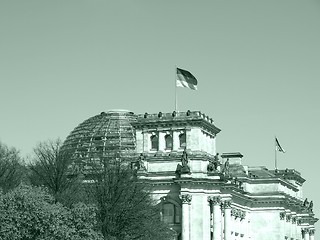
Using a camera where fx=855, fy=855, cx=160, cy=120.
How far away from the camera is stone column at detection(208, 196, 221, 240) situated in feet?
A: 449

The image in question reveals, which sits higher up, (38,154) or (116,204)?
(38,154)

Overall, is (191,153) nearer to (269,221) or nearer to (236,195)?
(236,195)

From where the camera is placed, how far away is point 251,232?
172 m

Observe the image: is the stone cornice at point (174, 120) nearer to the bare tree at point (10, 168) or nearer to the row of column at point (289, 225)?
the bare tree at point (10, 168)

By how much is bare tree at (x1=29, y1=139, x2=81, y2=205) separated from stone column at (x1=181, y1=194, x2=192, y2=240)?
890 inches

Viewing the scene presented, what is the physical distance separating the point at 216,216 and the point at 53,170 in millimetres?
35289

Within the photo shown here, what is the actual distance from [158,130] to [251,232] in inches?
1570

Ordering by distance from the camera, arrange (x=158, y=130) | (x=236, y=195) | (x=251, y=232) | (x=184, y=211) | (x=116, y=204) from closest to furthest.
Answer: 1. (x=116, y=204)
2. (x=184, y=211)
3. (x=158, y=130)
4. (x=236, y=195)
5. (x=251, y=232)

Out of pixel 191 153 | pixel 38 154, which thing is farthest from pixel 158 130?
pixel 38 154

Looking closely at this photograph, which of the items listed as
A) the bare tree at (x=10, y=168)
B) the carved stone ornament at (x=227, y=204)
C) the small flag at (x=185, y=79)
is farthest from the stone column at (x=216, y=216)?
the bare tree at (x=10, y=168)

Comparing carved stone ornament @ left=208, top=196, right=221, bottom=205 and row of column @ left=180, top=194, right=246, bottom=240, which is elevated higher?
carved stone ornament @ left=208, top=196, right=221, bottom=205

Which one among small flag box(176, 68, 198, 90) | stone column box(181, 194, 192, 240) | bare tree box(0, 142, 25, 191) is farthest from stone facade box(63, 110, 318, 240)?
bare tree box(0, 142, 25, 191)

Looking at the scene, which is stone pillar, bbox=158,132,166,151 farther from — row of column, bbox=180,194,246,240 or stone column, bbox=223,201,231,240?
stone column, bbox=223,201,231,240

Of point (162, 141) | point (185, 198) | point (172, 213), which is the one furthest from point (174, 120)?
point (172, 213)
